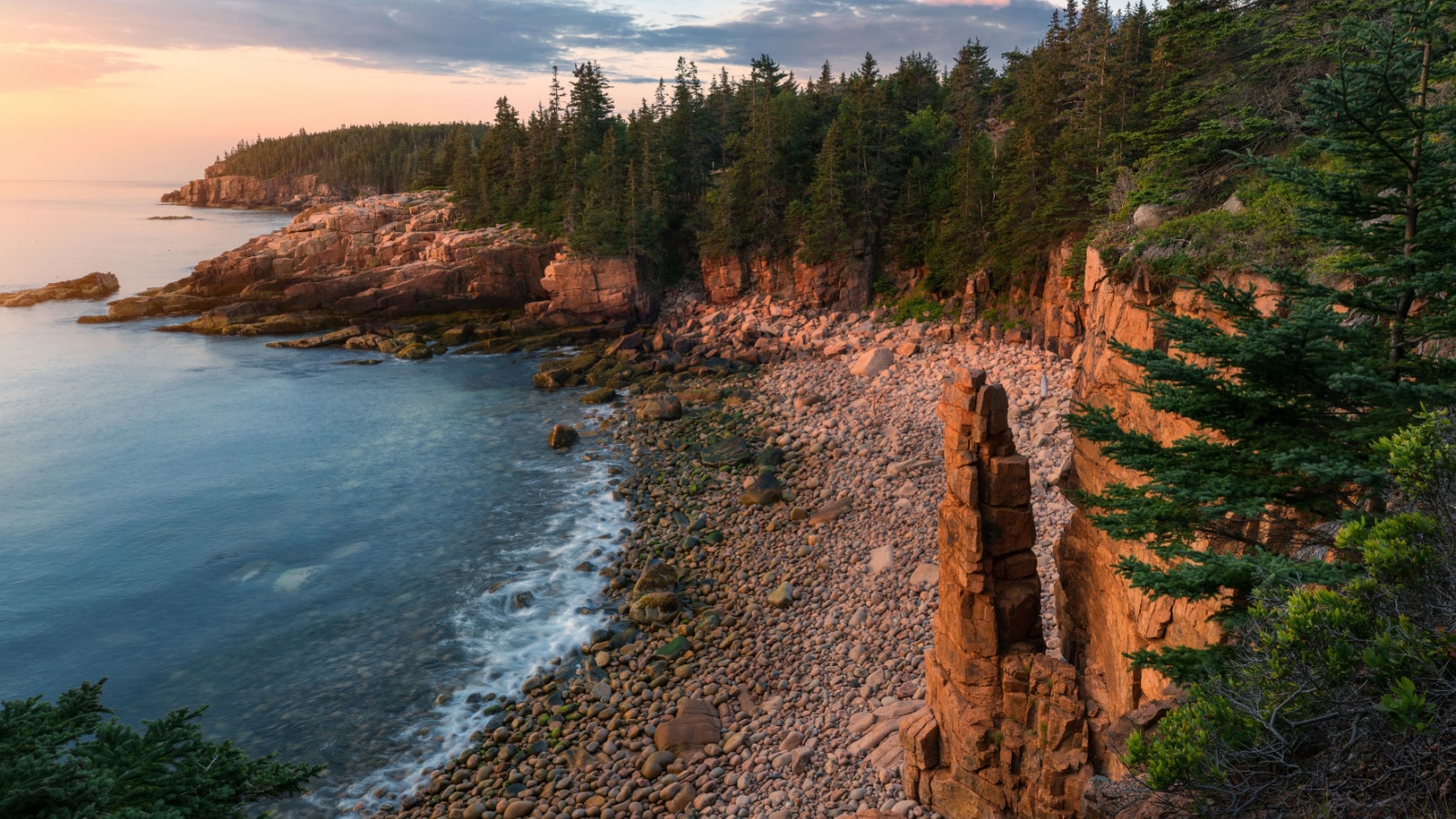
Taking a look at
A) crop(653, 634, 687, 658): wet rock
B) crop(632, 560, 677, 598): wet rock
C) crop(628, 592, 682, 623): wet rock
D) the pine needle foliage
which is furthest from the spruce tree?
crop(632, 560, 677, 598): wet rock

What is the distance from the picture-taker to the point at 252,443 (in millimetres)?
36406

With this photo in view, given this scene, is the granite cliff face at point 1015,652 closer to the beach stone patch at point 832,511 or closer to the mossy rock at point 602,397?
the beach stone patch at point 832,511

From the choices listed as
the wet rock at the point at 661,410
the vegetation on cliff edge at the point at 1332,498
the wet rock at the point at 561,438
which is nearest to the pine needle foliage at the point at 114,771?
the vegetation on cliff edge at the point at 1332,498

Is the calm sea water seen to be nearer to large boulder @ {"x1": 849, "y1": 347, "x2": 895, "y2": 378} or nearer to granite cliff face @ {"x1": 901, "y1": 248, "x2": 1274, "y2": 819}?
granite cliff face @ {"x1": 901, "y1": 248, "x2": 1274, "y2": 819}

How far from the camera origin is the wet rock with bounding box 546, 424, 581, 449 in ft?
113

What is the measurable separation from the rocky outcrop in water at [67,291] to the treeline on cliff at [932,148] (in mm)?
32495

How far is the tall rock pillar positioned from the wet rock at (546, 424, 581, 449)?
24.8 meters

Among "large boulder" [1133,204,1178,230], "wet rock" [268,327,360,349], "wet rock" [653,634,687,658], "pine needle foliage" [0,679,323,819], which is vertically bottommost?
"wet rock" [653,634,687,658]

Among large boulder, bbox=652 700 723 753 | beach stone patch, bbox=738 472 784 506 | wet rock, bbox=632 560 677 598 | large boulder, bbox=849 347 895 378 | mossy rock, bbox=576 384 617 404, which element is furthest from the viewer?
mossy rock, bbox=576 384 617 404

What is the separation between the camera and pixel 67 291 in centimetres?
7069

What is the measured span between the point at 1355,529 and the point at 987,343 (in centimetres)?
3203

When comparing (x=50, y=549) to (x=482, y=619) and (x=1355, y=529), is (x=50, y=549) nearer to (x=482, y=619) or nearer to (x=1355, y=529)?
(x=482, y=619)

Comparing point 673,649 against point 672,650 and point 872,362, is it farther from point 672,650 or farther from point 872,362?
point 872,362

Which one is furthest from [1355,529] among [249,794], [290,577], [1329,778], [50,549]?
[50,549]
